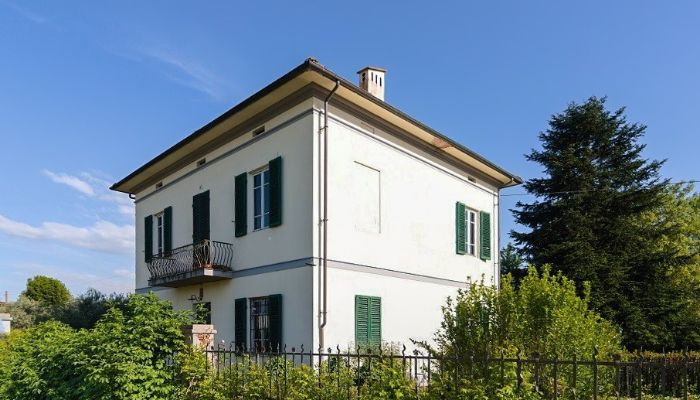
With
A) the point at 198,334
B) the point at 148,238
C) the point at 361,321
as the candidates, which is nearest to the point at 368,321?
the point at 361,321

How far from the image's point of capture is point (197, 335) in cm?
756

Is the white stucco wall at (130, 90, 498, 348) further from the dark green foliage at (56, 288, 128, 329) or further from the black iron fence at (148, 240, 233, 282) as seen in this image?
the dark green foliage at (56, 288, 128, 329)

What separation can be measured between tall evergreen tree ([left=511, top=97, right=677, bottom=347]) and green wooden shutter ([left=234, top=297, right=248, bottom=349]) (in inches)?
598

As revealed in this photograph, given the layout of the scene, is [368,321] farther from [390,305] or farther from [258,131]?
[258,131]

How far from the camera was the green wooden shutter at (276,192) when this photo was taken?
1269 cm

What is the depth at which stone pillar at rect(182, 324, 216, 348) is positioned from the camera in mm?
7508

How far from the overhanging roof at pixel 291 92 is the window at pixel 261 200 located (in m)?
1.58

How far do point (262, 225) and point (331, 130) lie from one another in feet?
9.74

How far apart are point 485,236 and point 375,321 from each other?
645 centimetres

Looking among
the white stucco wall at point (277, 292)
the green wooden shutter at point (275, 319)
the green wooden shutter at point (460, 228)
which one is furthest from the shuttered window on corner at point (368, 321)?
the green wooden shutter at point (460, 228)

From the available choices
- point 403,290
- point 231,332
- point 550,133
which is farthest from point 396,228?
point 550,133

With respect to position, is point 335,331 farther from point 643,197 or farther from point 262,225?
point 643,197

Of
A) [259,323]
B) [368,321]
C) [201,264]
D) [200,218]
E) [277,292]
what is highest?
[200,218]

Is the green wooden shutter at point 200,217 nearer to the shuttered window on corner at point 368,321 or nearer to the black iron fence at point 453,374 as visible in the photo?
the shuttered window on corner at point 368,321
